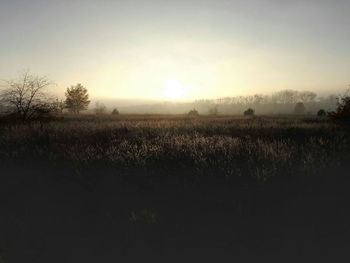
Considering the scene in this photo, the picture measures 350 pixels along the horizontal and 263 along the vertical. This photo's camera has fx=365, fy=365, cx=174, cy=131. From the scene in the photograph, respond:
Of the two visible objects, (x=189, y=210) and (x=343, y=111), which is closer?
(x=189, y=210)

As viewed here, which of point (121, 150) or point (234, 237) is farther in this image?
point (121, 150)

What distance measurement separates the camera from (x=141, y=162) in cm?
598

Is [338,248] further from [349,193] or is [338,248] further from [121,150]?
[121,150]

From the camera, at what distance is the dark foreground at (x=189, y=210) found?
392 centimetres

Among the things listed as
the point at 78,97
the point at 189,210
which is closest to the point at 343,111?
the point at 189,210

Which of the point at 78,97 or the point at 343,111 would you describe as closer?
the point at 343,111

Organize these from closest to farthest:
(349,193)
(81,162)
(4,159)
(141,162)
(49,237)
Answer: (349,193), (49,237), (141,162), (81,162), (4,159)

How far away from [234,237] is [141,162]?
239 cm

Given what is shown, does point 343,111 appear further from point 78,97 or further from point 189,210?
point 78,97

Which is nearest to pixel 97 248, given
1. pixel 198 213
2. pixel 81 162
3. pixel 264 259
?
pixel 198 213

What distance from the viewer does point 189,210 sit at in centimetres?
455

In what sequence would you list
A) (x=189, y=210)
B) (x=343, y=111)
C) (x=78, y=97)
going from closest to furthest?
(x=189, y=210), (x=343, y=111), (x=78, y=97)

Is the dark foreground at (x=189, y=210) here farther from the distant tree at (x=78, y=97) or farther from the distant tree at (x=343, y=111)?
the distant tree at (x=78, y=97)

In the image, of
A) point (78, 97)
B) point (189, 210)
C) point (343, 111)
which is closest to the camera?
point (189, 210)
